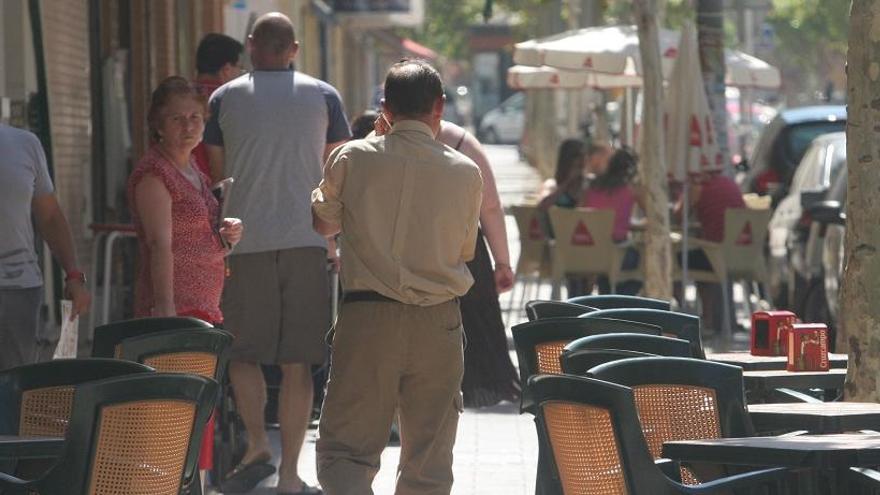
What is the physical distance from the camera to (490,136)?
7356 centimetres

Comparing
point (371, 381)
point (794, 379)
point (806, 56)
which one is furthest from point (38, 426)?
point (806, 56)

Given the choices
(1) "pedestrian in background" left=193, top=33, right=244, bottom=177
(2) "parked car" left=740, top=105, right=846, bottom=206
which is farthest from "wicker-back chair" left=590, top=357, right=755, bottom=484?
(2) "parked car" left=740, top=105, right=846, bottom=206

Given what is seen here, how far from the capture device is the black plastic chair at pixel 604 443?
5.12 m

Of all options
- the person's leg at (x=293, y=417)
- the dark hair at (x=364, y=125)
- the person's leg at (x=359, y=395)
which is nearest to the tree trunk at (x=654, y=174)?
the dark hair at (x=364, y=125)

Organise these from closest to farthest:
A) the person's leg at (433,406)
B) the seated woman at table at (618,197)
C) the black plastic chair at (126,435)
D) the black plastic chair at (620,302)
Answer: the black plastic chair at (126,435), the person's leg at (433,406), the black plastic chair at (620,302), the seated woman at table at (618,197)

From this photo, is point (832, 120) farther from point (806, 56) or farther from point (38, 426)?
point (806, 56)

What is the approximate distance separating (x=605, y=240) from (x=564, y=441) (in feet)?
30.0

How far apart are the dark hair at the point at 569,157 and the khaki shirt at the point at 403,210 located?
8.91m

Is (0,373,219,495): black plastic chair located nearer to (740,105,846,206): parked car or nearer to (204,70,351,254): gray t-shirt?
(204,70,351,254): gray t-shirt

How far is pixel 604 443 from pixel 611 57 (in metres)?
12.4

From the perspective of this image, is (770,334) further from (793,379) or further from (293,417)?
(293,417)

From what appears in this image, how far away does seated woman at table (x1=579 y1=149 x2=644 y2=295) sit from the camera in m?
14.7

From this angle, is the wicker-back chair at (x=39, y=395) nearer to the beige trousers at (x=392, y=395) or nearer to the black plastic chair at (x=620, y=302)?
the beige trousers at (x=392, y=395)

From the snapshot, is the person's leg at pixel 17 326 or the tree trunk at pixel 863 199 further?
the person's leg at pixel 17 326
